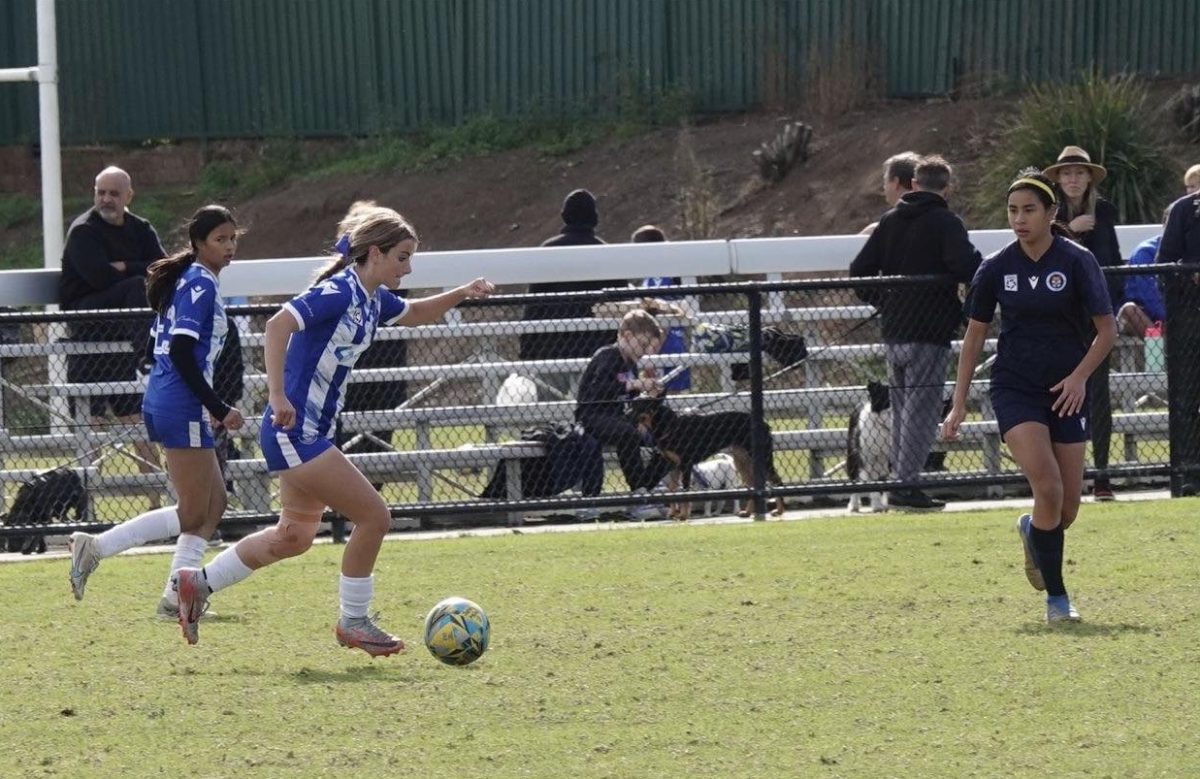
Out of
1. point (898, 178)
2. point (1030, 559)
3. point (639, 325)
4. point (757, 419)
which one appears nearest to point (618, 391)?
point (639, 325)

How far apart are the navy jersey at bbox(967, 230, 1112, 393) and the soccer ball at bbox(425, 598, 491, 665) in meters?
2.40

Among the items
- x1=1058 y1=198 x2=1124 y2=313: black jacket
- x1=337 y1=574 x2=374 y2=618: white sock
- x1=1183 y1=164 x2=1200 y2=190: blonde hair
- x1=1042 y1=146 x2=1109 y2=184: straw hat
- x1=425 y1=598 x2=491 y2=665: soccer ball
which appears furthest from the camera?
x1=1183 y1=164 x2=1200 y2=190: blonde hair

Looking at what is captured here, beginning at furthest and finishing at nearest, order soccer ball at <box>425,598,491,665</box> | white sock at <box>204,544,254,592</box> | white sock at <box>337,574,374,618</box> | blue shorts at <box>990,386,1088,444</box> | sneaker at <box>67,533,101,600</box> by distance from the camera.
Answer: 1. sneaker at <box>67,533,101,600</box>
2. blue shorts at <box>990,386,1088,444</box>
3. white sock at <box>204,544,254,592</box>
4. white sock at <box>337,574,374,618</box>
5. soccer ball at <box>425,598,491,665</box>

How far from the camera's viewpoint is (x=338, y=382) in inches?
294

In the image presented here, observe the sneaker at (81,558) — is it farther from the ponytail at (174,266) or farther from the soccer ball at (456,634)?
the soccer ball at (456,634)

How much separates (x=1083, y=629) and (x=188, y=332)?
3.85 m

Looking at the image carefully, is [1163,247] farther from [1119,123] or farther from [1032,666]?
[1119,123]

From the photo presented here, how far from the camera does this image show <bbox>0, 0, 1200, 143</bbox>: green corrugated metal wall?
29281 mm

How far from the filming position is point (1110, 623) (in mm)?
7773

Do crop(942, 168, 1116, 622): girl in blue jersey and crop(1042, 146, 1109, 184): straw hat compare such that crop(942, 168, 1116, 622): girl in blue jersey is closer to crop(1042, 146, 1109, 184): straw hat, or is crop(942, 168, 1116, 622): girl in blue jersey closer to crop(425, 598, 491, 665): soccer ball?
crop(425, 598, 491, 665): soccer ball

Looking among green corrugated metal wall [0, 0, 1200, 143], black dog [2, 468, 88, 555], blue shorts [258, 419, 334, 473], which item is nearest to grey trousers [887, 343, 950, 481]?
black dog [2, 468, 88, 555]

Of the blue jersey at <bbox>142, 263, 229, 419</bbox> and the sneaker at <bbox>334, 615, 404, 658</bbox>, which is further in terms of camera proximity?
the blue jersey at <bbox>142, 263, 229, 419</bbox>

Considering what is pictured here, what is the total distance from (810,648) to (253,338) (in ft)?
19.4

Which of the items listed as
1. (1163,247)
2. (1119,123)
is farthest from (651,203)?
(1163,247)
